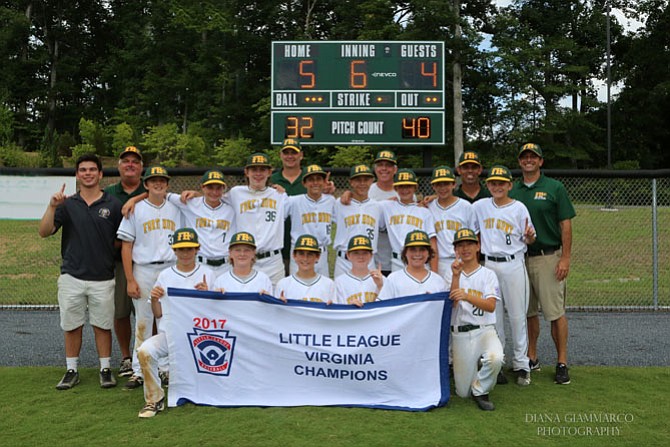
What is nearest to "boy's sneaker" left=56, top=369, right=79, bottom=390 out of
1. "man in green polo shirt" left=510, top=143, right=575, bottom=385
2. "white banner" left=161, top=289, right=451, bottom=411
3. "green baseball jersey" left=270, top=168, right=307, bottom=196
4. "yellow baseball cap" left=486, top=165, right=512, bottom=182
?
"white banner" left=161, top=289, right=451, bottom=411

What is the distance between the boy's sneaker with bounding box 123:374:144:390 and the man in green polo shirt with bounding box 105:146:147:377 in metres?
0.30

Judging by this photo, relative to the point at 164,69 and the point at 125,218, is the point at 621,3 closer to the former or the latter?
the point at 164,69

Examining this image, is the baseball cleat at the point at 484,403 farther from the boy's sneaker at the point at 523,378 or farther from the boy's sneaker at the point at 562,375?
the boy's sneaker at the point at 562,375

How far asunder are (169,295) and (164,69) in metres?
38.8

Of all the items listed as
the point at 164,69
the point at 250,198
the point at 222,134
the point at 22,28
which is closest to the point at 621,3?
the point at 222,134

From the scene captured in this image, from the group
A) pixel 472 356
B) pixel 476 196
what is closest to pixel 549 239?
pixel 476 196

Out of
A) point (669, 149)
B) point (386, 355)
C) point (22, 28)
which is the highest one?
point (22, 28)

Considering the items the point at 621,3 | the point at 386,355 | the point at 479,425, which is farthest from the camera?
the point at 621,3

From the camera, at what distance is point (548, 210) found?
221 inches

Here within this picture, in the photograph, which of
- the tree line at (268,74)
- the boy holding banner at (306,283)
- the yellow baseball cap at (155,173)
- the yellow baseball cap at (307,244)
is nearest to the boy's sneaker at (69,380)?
the yellow baseball cap at (155,173)

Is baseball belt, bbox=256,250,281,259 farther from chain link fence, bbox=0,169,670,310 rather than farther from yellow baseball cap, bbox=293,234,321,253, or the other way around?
chain link fence, bbox=0,169,670,310

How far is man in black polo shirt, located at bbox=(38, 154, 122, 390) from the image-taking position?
5.35m

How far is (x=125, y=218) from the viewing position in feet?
17.5

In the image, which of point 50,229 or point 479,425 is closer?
point 479,425
